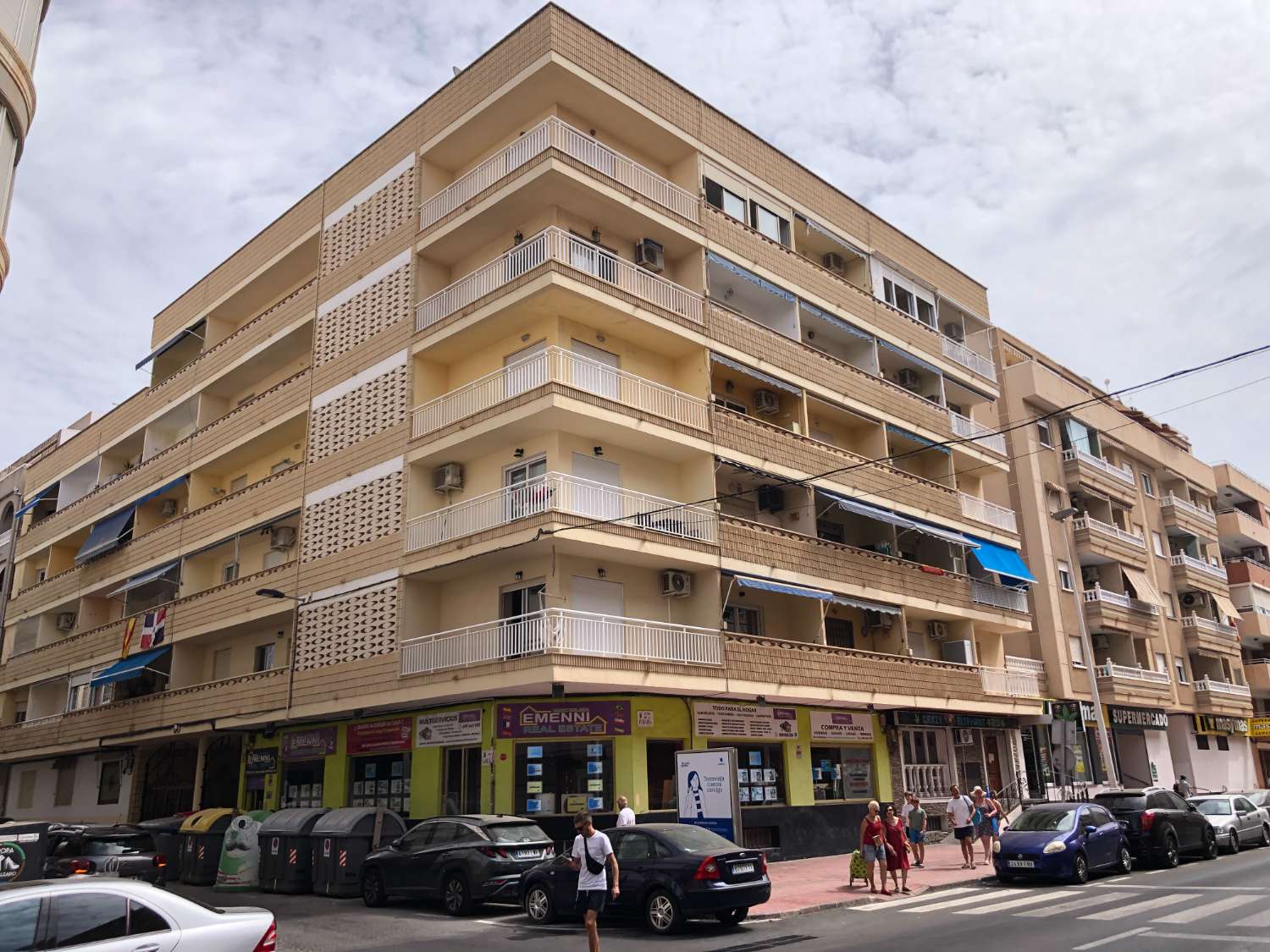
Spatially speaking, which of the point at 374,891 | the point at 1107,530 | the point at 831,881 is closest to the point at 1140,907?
the point at 831,881

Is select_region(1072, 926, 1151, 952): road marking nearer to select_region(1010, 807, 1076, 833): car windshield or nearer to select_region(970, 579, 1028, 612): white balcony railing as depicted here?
select_region(1010, 807, 1076, 833): car windshield

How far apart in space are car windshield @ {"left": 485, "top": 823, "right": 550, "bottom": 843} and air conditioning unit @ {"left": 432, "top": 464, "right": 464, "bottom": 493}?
28.3ft

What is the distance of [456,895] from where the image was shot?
15.5 m

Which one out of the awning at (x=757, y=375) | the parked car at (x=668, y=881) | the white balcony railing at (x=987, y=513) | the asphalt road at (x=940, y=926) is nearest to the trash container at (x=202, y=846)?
the asphalt road at (x=940, y=926)

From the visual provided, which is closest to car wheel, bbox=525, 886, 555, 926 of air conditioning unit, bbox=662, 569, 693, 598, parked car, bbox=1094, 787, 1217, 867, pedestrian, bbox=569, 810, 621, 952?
pedestrian, bbox=569, 810, 621, 952

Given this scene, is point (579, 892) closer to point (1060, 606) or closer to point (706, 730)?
point (706, 730)

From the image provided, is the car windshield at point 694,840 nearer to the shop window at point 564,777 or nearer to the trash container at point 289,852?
the shop window at point 564,777

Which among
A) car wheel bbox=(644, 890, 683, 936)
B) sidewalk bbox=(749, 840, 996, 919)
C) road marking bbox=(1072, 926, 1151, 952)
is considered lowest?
sidewalk bbox=(749, 840, 996, 919)

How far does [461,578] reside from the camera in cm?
2259

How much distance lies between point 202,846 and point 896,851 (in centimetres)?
1479

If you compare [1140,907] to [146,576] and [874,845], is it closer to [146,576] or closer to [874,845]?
[874,845]

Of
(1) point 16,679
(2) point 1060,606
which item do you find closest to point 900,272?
(2) point 1060,606

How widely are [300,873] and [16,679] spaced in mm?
27395

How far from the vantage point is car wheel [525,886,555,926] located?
564 inches
